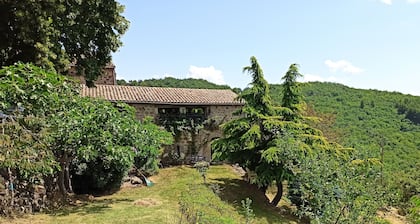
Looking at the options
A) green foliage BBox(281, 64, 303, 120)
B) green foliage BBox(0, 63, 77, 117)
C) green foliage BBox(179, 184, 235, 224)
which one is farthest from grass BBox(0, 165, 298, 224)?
green foliage BBox(281, 64, 303, 120)

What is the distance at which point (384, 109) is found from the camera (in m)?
38.7

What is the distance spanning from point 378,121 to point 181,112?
22653mm

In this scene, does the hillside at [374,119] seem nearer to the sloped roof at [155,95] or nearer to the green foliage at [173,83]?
the green foliage at [173,83]

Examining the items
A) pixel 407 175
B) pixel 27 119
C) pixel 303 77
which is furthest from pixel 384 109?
pixel 27 119

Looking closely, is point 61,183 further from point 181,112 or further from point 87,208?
point 181,112

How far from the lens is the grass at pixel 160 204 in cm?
1018

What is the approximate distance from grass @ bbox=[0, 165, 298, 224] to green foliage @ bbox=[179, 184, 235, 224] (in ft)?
1.08

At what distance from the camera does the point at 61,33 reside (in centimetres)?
1316

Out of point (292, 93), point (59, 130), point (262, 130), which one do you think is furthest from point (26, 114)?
point (292, 93)

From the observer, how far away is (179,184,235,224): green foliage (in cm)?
1014

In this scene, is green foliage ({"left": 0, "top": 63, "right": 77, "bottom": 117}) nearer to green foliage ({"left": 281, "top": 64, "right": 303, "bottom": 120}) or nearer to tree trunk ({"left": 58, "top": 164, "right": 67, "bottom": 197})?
tree trunk ({"left": 58, "top": 164, "right": 67, "bottom": 197})

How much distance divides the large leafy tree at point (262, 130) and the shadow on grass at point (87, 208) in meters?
6.20

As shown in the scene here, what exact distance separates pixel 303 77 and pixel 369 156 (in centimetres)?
827

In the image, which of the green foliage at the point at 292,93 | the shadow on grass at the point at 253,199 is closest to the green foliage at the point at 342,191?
the shadow on grass at the point at 253,199
